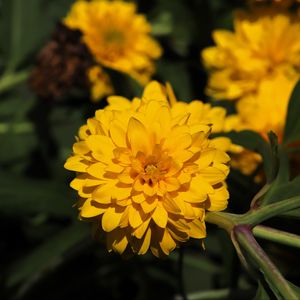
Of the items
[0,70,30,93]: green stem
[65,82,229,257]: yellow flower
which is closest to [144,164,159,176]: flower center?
[65,82,229,257]: yellow flower

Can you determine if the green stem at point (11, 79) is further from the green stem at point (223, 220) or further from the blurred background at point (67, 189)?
the green stem at point (223, 220)

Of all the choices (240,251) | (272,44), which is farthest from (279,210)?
(272,44)

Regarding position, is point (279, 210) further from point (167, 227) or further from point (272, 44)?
point (272, 44)

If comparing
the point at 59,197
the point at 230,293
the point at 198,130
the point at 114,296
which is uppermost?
the point at 198,130

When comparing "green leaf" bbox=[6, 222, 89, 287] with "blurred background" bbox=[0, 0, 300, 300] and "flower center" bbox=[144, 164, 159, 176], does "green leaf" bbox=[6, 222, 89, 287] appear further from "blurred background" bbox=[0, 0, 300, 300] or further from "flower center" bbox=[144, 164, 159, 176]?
"flower center" bbox=[144, 164, 159, 176]

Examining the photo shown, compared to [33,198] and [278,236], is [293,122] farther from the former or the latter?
[33,198]

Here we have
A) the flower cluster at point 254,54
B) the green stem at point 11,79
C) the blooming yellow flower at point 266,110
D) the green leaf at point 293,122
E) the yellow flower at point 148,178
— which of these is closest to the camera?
the yellow flower at point 148,178

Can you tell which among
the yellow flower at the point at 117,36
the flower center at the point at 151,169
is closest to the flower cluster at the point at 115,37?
the yellow flower at the point at 117,36
